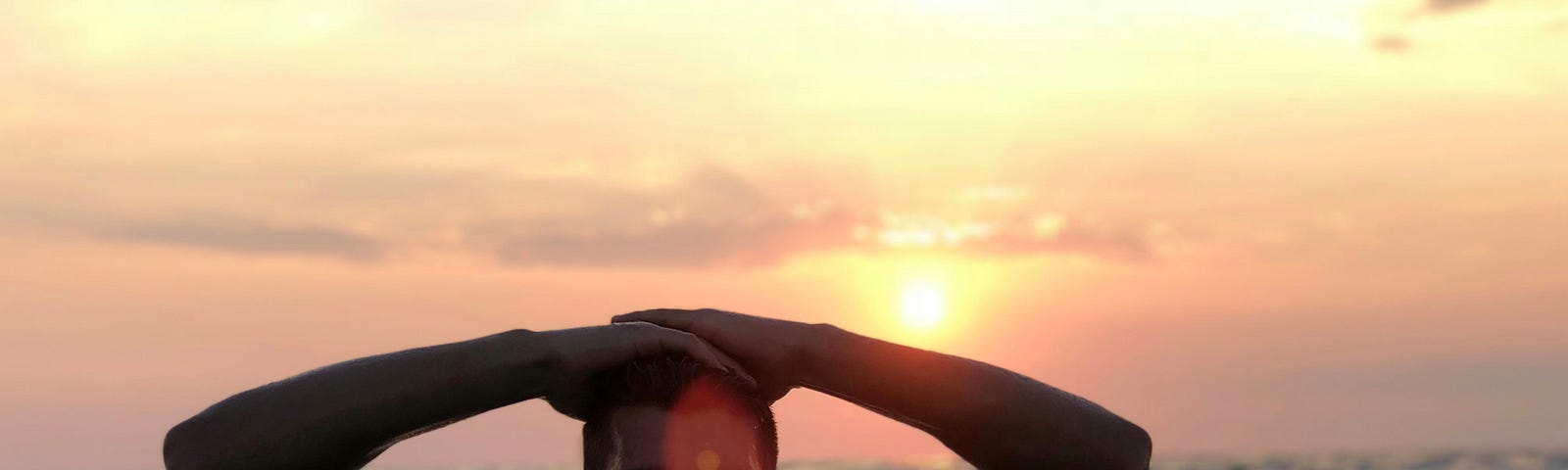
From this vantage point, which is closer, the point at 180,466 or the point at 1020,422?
the point at 180,466

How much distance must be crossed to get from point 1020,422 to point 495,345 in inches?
68.6

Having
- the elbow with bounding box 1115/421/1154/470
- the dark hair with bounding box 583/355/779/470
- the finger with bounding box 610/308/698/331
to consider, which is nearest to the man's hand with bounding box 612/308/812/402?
Result: the finger with bounding box 610/308/698/331

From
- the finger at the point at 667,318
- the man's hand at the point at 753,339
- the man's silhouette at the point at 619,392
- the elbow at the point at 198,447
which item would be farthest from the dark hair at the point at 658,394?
the elbow at the point at 198,447

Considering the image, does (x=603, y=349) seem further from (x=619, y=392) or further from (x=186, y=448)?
(x=186, y=448)

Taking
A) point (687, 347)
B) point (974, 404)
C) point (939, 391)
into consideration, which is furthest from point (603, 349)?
point (974, 404)

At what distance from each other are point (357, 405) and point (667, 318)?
3.25 feet

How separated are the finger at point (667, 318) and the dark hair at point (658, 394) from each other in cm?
27

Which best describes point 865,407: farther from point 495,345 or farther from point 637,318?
point 495,345

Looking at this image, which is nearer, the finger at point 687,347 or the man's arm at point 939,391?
the finger at point 687,347

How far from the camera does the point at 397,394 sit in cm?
448

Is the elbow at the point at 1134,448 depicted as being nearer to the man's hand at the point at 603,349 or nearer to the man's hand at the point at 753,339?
the man's hand at the point at 753,339

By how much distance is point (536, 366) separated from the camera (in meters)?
4.47

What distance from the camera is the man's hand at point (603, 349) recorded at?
443 centimetres

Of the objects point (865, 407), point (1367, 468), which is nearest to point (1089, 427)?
point (865, 407)
